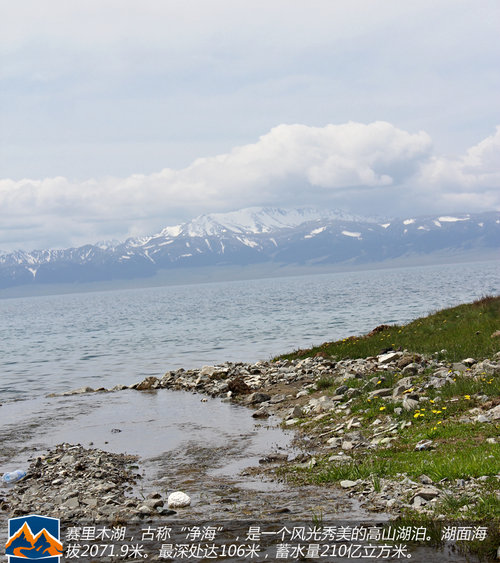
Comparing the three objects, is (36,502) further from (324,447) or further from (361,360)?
(361,360)

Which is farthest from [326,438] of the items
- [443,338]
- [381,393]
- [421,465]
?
[443,338]

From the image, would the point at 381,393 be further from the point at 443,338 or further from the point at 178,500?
the point at 178,500

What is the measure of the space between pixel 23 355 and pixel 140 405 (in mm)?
32313

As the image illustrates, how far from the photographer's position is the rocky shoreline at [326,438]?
10.2m

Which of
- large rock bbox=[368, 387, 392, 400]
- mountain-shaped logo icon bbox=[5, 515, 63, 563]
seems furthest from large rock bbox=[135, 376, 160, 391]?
mountain-shaped logo icon bbox=[5, 515, 63, 563]

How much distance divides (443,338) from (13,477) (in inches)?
759

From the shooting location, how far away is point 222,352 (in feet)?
144

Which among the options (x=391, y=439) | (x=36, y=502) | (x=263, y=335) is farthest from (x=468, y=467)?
(x=263, y=335)

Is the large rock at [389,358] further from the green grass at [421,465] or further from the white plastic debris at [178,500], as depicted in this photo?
the white plastic debris at [178,500]

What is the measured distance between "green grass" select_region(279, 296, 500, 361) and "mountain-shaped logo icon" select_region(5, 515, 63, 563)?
1682 cm

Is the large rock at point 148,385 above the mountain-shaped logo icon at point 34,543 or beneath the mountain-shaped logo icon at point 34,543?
beneath

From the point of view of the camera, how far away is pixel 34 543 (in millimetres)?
8562

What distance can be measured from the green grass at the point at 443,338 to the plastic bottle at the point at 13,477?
15627mm

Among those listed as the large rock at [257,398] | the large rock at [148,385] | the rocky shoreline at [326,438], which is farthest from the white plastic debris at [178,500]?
the large rock at [148,385]
